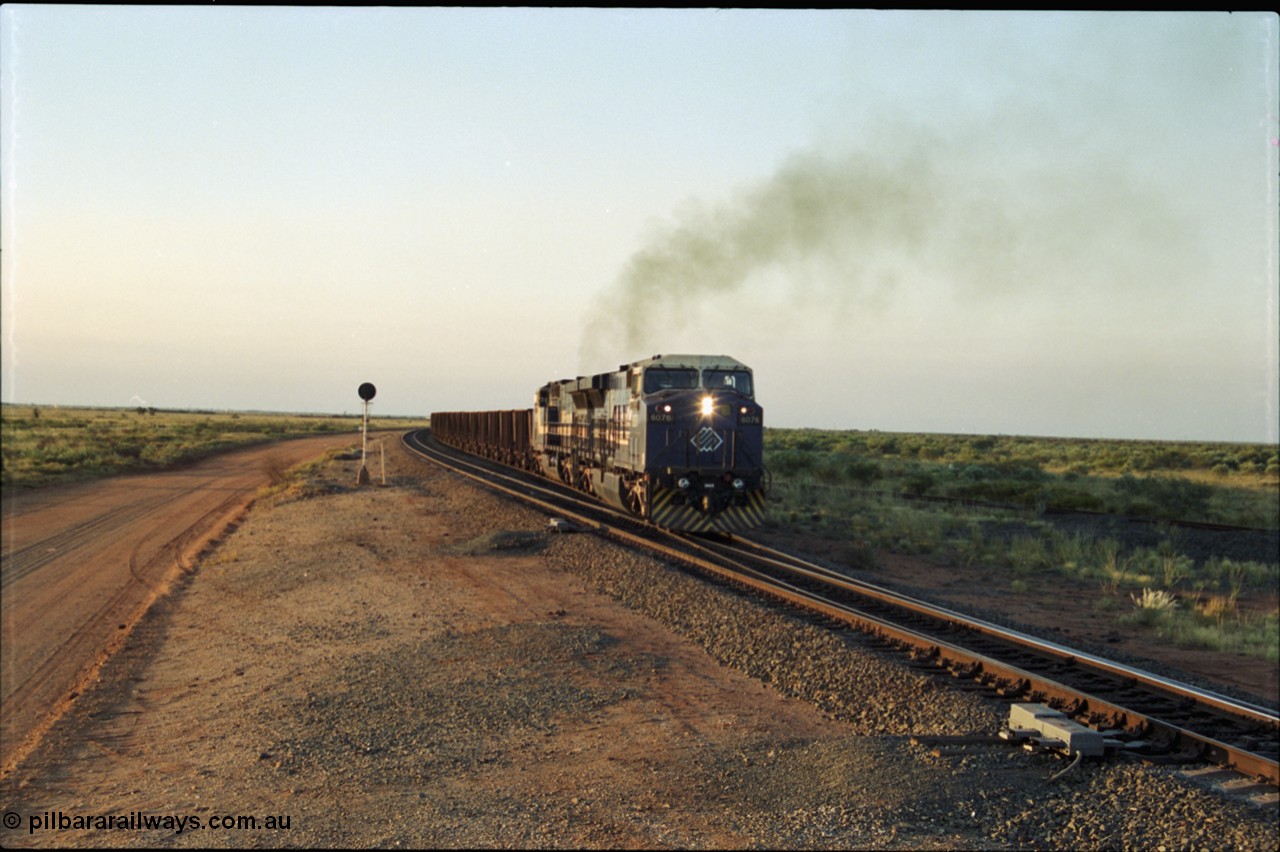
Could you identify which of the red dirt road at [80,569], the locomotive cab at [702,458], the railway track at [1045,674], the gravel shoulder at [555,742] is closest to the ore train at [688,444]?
the locomotive cab at [702,458]

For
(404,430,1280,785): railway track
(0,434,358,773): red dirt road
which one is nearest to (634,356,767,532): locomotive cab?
(404,430,1280,785): railway track

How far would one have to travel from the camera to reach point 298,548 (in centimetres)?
1823

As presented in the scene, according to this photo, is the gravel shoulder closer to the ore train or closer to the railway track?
the railway track

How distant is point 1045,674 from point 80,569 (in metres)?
18.7

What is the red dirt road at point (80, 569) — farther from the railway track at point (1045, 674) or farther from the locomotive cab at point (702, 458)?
the locomotive cab at point (702, 458)

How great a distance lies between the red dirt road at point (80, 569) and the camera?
11016 mm

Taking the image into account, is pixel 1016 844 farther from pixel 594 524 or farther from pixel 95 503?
pixel 95 503

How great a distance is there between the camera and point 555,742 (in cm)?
723

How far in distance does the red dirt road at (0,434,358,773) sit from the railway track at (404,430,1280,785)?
29.3 ft

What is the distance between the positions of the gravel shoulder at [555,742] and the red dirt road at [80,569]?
2.87 ft

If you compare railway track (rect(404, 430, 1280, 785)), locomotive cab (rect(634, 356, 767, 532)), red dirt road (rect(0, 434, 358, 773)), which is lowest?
red dirt road (rect(0, 434, 358, 773))

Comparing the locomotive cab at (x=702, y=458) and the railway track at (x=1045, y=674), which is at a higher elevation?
the locomotive cab at (x=702, y=458)

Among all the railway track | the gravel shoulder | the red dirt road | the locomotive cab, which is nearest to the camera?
the gravel shoulder

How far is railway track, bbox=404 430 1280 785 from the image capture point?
24.0 feet
